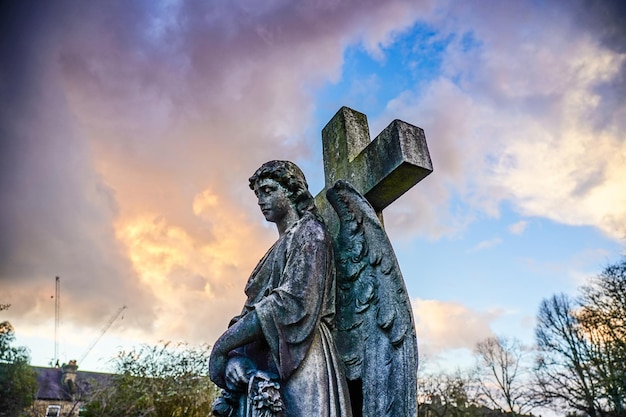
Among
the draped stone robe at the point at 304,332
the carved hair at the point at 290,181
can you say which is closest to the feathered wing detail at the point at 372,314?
the draped stone robe at the point at 304,332

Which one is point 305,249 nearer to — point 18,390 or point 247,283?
point 247,283

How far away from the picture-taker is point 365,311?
3379 mm

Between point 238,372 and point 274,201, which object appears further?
point 274,201

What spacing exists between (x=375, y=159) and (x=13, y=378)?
4563 centimetres

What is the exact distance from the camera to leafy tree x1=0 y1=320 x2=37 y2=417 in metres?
37.4

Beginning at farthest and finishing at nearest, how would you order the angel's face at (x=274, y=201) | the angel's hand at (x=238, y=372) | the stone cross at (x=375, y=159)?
the angel's face at (x=274, y=201) → the stone cross at (x=375, y=159) → the angel's hand at (x=238, y=372)

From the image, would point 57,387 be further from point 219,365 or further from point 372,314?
point 372,314

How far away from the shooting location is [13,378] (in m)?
38.5

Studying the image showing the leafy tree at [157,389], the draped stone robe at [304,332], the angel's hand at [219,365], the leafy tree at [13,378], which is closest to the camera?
the draped stone robe at [304,332]

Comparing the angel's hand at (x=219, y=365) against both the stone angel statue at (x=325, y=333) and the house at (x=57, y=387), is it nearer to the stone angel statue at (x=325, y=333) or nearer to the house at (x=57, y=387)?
the stone angel statue at (x=325, y=333)

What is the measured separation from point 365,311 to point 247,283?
3.50 ft

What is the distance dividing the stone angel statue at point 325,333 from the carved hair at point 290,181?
0.86 feet

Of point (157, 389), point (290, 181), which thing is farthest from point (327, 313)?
point (157, 389)

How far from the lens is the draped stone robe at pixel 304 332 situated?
119 inches
